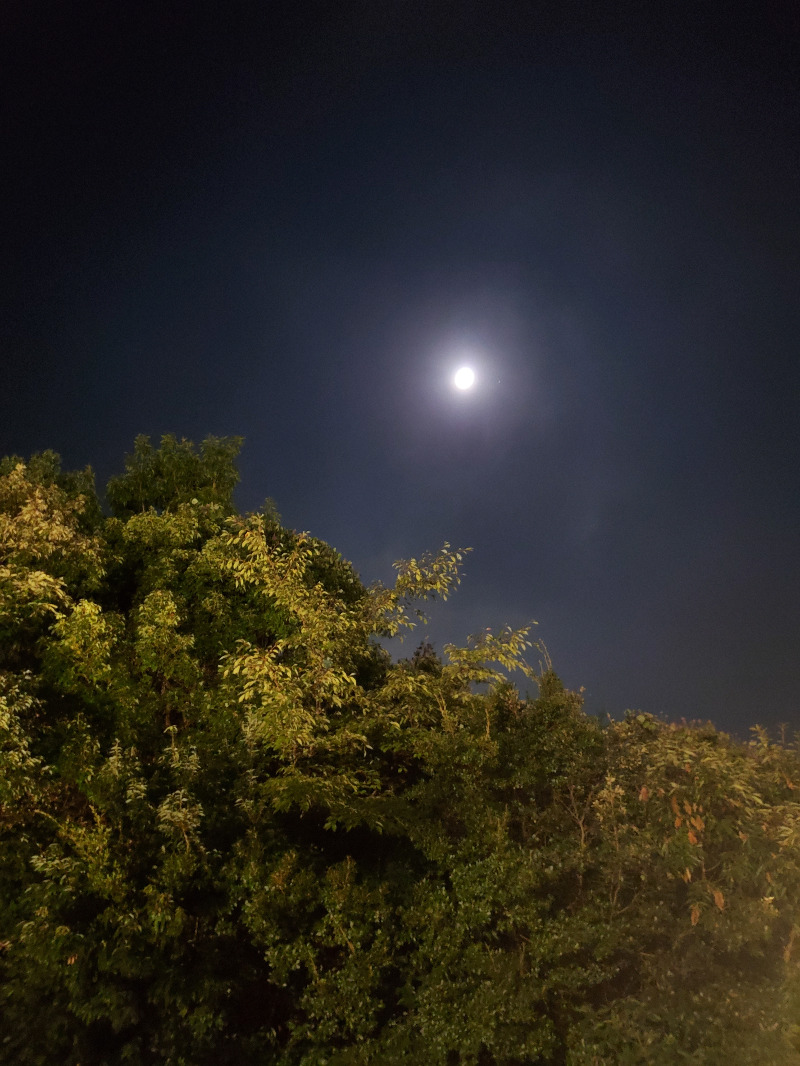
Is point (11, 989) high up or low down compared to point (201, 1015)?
down

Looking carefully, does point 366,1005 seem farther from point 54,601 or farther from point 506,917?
point 54,601

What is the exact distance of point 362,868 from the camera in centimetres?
635

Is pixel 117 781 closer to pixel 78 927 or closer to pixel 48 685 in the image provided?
pixel 78 927

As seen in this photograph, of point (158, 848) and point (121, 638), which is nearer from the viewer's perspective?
point (158, 848)

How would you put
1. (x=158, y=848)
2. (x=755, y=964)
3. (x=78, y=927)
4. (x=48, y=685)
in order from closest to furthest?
A: (x=755, y=964), (x=78, y=927), (x=158, y=848), (x=48, y=685)

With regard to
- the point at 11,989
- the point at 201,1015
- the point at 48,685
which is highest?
Result: the point at 48,685

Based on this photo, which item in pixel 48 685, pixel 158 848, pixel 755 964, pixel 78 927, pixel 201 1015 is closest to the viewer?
pixel 755 964

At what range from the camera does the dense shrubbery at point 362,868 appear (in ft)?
16.1

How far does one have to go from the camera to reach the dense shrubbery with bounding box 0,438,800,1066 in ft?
16.1

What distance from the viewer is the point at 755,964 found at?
4.87 metres

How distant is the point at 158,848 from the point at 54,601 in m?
3.77

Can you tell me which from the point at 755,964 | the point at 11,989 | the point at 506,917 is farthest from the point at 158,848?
the point at 755,964

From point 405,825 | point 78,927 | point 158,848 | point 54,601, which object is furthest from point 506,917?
point 54,601

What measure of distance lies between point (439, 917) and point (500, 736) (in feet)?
6.33
